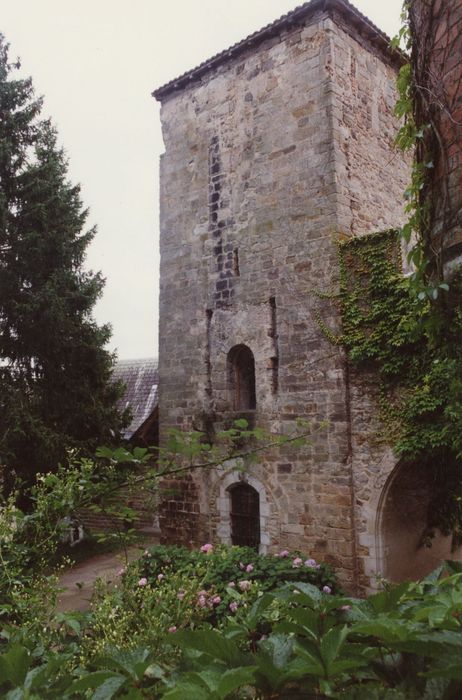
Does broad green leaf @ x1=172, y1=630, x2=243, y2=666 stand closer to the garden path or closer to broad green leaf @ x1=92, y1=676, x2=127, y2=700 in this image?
broad green leaf @ x1=92, y1=676, x2=127, y2=700

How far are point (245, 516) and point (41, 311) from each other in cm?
647

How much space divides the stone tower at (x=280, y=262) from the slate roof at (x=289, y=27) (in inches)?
1.0

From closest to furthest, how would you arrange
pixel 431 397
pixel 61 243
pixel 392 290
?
A: pixel 431 397 → pixel 392 290 → pixel 61 243

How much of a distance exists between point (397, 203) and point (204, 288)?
13.2ft

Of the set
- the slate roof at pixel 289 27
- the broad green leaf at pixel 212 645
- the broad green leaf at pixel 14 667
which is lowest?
the broad green leaf at pixel 14 667

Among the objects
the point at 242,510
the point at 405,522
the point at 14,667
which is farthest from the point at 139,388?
the point at 14,667

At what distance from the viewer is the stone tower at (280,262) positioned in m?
8.17

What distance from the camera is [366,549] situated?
25.5ft

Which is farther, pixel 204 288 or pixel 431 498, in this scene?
pixel 204 288

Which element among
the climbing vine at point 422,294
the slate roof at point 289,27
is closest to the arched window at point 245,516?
the climbing vine at point 422,294

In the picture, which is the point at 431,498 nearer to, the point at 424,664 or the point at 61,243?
the point at 424,664

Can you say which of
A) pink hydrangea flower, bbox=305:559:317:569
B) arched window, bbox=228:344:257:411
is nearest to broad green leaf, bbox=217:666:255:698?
pink hydrangea flower, bbox=305:559:317:569

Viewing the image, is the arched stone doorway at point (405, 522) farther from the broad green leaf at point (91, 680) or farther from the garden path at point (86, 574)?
the broad green leaf at point (91, 680)

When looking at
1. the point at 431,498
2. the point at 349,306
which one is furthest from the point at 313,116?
the point at 431,498
